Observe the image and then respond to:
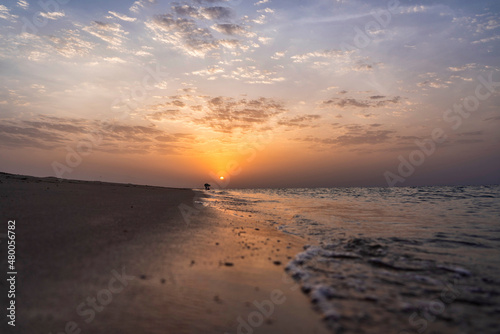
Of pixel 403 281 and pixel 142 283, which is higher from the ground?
pixel 142 283

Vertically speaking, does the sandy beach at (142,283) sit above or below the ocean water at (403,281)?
above

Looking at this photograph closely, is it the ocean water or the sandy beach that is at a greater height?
the sandy beach

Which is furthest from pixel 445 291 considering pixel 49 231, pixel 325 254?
pixel 49 231

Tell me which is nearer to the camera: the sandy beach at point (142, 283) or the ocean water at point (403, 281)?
the sandy beach at point (142, 283)

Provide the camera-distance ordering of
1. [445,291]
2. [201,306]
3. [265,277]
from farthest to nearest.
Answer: [265,277], [445,291], [201,306]

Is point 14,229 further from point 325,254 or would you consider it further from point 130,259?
point 325,254

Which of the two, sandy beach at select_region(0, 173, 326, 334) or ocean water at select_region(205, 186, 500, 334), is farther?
ocean water at select_region(205, 186, 500, 334)

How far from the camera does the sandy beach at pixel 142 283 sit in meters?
3.66

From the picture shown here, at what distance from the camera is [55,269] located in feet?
16.2

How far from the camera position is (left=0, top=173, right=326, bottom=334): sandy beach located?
3660 mm

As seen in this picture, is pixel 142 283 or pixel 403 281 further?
pixel 403 281

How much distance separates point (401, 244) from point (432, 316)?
5996 mm

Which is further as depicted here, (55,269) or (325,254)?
(325,254)

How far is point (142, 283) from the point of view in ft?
16.0
